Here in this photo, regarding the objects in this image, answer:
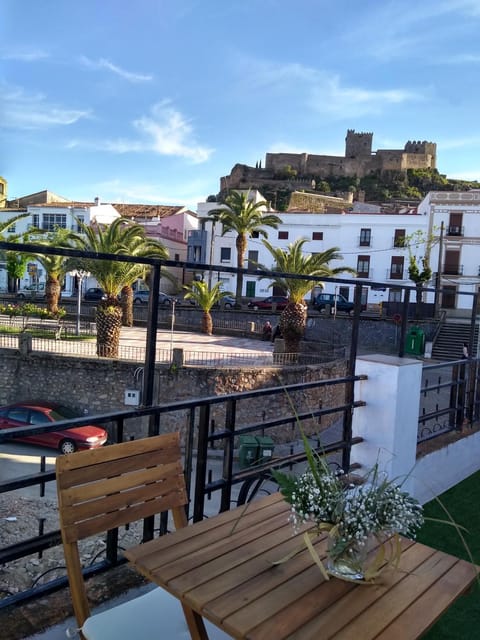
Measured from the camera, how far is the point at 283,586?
1.61 meters

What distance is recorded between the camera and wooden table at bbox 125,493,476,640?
1.43m

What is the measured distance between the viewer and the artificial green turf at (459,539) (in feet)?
8.19

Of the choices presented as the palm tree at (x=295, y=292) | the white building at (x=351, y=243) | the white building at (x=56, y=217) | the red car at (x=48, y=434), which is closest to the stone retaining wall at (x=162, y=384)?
the red car at (x=48, y=434)

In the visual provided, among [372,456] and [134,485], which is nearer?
[134,485]

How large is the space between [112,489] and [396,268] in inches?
1542

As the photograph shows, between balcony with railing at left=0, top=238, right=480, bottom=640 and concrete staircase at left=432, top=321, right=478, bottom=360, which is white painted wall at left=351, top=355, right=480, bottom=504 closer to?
balcony with railing at left=0, top=238, right=480, bottom=640

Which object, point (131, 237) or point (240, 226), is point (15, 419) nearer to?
point (131, 237)

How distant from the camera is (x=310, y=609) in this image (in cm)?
150

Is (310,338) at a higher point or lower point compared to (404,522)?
lower

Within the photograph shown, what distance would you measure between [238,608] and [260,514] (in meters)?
0.66

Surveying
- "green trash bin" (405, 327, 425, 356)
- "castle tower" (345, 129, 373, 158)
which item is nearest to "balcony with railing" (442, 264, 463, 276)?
"green trash bin" (405, 327, 425, 356)

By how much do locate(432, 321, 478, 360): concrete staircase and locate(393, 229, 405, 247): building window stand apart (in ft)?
32.6

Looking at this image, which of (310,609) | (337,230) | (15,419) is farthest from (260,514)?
(337,230)

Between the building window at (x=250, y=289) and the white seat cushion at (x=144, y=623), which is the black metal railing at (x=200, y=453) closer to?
the white seat cushion at (x=144, y=623)
